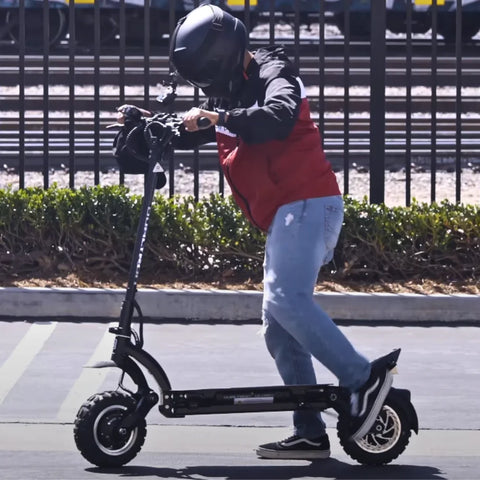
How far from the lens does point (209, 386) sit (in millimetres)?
6605

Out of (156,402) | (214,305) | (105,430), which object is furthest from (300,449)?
(214,305)

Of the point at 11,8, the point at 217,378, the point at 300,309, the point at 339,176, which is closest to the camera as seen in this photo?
the point at 300,309

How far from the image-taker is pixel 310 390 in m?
5.19

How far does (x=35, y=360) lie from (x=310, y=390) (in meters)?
2.20

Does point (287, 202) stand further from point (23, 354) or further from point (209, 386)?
point (23, 354)

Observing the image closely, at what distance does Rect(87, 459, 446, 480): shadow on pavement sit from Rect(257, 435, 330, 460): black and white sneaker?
0.14 ft

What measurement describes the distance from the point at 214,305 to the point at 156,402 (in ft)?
8.99

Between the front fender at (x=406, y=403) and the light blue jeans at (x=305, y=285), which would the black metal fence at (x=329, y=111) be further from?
the front fender at (x=406, y=403)

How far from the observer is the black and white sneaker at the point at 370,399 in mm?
5125

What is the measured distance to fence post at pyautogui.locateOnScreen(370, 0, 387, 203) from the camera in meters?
8.62

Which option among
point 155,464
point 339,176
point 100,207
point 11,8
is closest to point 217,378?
point 155,464

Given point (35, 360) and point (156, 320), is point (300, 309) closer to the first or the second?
point (35, 360)

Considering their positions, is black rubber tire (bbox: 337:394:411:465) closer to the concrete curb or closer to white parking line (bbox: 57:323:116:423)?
white parking line (bbox: 57:323:116:423)

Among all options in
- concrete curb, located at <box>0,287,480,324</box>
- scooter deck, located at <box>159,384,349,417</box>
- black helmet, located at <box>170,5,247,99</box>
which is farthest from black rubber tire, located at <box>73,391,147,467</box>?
concrete curb, located at <box>0,287,480,324</box>
